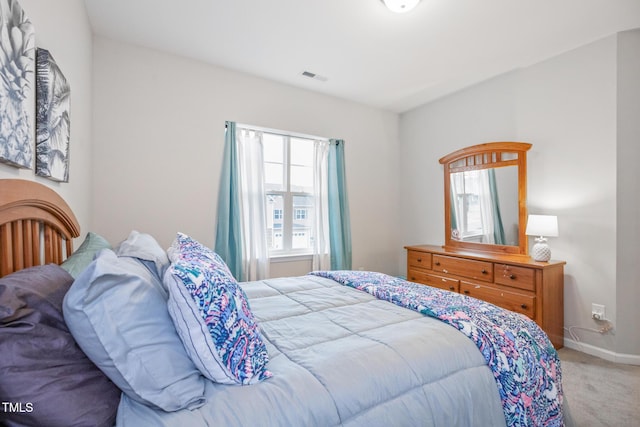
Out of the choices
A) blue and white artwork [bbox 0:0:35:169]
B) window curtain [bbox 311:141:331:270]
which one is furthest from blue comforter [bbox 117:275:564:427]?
window curtain [bbox 311:141:331:270]

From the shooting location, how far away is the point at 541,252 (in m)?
2.63

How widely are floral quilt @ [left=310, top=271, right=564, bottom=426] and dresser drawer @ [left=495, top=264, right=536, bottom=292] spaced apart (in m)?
1.22

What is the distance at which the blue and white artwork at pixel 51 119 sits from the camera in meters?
1.22

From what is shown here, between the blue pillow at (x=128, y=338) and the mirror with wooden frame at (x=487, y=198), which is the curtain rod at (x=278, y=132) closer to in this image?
the mirror with wooden frame at (x=487, y=198)

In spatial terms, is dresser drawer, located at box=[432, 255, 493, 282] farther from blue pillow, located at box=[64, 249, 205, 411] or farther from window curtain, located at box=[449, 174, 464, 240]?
blue pillow, located at box=[64, 249, 205, 411]

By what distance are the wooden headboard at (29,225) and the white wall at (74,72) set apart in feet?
0.24

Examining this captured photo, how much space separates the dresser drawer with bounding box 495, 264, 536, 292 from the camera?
2.51m

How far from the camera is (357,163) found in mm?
4051

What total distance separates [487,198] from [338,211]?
1.63m

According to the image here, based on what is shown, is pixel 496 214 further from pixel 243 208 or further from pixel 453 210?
pixel 243 208

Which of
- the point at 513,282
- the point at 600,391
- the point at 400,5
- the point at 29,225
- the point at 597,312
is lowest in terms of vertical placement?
the point at 600,391

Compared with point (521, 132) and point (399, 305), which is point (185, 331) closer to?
point (399, 305)

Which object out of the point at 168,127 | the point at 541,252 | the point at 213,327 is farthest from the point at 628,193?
the point at 168,127

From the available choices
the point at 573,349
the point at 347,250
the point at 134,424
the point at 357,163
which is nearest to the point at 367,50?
the point at 357,163
